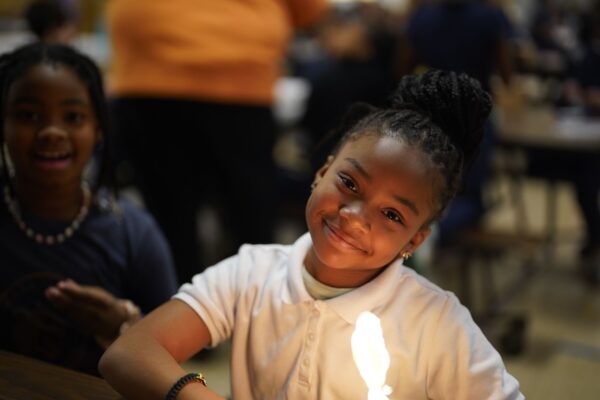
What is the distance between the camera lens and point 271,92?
2664mm

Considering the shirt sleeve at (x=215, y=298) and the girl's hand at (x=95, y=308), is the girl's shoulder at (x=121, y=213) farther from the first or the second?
the shirt sleeve at (x=215, y=298)

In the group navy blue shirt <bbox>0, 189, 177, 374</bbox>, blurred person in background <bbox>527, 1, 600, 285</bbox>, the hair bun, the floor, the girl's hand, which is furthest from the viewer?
blurred person in background <bbox>527, 1, 600, 285</bbox>

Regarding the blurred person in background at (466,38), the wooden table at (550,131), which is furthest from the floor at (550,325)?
the blurred person in background at (466,38)

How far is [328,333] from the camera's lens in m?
1.02

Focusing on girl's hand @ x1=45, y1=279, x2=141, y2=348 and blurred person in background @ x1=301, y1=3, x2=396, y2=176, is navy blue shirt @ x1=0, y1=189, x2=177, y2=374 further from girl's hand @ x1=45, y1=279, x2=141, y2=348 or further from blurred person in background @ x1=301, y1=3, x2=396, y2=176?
blurred person in background @ x1=301, y1=3, x2=396, y2=176

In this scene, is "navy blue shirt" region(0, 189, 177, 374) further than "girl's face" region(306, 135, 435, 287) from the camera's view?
Yes

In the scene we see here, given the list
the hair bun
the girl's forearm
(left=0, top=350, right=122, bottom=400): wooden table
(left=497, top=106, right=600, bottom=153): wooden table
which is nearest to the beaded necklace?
(left=0, top=350, right=122, bottom=400): wooden table

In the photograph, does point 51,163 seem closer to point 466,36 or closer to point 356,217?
point 356,217

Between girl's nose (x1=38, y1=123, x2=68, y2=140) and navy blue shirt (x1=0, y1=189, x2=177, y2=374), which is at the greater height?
girl's nose (x1=38, y1=123, x2=68, y2=140)

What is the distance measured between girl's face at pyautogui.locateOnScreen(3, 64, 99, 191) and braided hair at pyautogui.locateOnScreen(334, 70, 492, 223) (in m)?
0.63

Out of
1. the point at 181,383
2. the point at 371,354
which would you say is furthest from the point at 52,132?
the point at 371,354

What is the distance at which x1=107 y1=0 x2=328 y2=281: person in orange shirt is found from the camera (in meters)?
2.47

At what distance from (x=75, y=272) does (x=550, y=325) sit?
2552mm

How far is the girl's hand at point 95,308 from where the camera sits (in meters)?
1.30
